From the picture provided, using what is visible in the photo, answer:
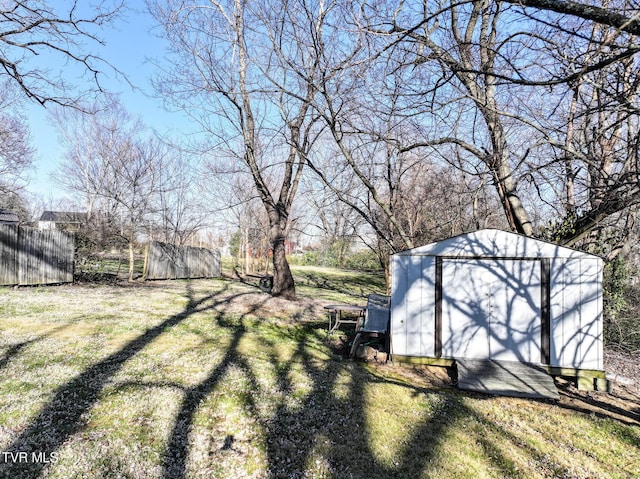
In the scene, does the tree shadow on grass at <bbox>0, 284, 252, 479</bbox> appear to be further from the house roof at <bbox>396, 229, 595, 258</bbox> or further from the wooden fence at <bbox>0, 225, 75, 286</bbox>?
the wooden fence at <bbox>0, 225, 75, 286</bbox>

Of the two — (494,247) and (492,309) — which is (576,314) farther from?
(494,247)

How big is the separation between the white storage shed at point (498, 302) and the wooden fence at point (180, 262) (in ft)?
42.1

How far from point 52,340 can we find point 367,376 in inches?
205

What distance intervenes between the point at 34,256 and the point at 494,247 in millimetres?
13140

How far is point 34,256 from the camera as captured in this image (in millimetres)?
11961

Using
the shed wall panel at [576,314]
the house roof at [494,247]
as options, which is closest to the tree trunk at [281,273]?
the house roof at [494,247]

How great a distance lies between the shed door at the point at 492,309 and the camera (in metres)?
6.71

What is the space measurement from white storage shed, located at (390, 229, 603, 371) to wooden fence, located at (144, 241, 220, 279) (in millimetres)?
12837

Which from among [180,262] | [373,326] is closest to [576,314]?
[373,326]

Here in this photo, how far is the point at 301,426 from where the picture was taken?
416 centimetres

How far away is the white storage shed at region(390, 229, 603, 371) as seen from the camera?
6.48 m

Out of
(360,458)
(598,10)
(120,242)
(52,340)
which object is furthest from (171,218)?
(598,10)

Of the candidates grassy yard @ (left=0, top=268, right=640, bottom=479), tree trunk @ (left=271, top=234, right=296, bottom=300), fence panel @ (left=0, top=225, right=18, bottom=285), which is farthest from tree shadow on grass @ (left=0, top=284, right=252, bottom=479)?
fence panel @ (left=0, top=225, right=18, bottom=285)

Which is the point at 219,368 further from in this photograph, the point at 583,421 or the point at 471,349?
the point at 583,421
